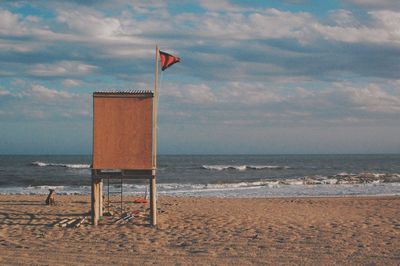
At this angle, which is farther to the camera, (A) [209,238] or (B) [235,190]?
(B) [235,190]

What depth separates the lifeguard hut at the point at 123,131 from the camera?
10.7m

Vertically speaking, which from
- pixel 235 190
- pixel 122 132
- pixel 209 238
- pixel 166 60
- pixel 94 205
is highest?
pixel 166 60

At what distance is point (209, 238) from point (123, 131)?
10.0 feet

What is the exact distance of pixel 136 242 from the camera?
914cm

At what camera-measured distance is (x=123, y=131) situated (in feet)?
35.5

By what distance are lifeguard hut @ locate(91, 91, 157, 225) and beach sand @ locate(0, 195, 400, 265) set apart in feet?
4.72

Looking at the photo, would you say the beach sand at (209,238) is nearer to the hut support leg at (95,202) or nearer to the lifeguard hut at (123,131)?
the hut support leg at (95,202)

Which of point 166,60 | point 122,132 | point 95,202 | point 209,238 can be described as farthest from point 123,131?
point 209,238

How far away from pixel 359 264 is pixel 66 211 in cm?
886

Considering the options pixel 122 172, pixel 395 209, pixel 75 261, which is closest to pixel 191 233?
pixel 122 172

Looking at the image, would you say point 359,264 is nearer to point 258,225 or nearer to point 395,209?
point 258,225

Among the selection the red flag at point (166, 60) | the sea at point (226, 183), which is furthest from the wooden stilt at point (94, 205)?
the red flag at point (166, 60)

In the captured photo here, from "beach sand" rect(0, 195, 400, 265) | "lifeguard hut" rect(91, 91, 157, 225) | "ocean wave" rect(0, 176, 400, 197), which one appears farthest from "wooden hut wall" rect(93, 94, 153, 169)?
"ocean wave" rect(0, 176, 400, 197)

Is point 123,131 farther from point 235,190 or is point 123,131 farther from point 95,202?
point 235,190
